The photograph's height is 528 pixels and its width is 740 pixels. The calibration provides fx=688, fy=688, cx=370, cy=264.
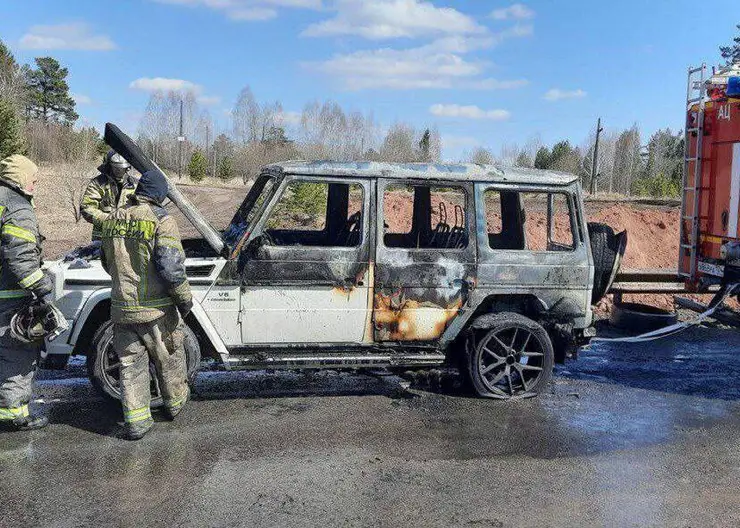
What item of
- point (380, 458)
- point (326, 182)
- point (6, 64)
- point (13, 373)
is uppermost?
point (6, 64)

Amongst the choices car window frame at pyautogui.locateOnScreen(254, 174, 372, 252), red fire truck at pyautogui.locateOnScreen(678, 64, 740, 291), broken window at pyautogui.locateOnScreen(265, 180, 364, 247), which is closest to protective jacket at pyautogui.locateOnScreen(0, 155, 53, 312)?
car window frame at pyautogui.locateOnScreen(254, 174, 372, 252)

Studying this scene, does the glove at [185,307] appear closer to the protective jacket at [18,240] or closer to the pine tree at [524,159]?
the protective jacket at [18,240]

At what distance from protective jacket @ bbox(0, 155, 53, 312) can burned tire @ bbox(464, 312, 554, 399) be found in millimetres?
3618

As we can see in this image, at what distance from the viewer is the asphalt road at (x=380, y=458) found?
416 cm

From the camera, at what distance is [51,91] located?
2205 inches

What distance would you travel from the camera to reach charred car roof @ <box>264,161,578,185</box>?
5.96 metres

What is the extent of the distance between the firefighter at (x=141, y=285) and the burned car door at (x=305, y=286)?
2.43 feet

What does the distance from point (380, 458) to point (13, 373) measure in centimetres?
287

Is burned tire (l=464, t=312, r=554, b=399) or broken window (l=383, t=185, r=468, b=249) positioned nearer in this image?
burned tire (l=464, t=312, r=554, b=399)

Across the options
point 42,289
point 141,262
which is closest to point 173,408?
point 141,262

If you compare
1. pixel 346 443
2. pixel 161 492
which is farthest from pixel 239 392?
pixel 161 492

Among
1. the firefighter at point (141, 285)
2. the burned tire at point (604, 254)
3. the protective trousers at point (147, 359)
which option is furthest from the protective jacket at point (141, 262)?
the burned tire at point (604, 254)

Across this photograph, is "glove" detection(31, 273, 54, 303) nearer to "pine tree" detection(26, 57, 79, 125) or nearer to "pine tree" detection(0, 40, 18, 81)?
"pine tree" detection(0, 40, 18, 81)

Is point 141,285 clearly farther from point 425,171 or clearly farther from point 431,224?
point 431,224
